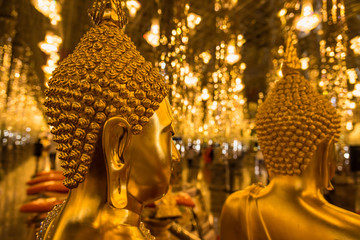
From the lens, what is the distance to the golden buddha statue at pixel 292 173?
5.08ft

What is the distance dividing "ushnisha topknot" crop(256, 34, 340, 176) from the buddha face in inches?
35.2

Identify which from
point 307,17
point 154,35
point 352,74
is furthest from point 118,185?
point 352,74

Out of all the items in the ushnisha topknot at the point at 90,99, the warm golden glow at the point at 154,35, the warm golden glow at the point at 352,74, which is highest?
the warm golden glow at the point at 352,74

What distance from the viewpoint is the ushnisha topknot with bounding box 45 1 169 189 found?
984 millimetres

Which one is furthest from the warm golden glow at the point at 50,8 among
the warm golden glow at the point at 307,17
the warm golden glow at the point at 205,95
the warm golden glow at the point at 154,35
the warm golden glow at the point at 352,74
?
the warm golden glow at the point at 352,74

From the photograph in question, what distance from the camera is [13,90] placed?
39.9 ft

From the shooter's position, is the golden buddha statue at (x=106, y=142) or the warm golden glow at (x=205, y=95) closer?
the golden buddha statue at (x=106, y=142)

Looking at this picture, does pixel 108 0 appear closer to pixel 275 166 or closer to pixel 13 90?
pixel 275 166

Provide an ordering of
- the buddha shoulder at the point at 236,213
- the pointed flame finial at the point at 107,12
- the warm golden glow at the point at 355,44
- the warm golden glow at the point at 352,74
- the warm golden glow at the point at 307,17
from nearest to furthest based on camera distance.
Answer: the pointed flame finial at the point at 107,12, the buddha shoulder at the point at 236,213, the warm golden glow at the point at 307,17, the warm golden glow at the point at 355,44, the warm golden glow at the point at 352,74

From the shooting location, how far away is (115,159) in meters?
0.98

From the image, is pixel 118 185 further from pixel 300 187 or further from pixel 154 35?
pixel 154 35

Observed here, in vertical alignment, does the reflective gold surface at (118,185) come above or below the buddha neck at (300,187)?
above

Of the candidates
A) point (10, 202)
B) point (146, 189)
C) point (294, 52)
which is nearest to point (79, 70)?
point (146, 189)

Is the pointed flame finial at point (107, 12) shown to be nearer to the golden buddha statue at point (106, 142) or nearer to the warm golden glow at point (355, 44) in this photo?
the golden buddha statue at point (106, 142)
